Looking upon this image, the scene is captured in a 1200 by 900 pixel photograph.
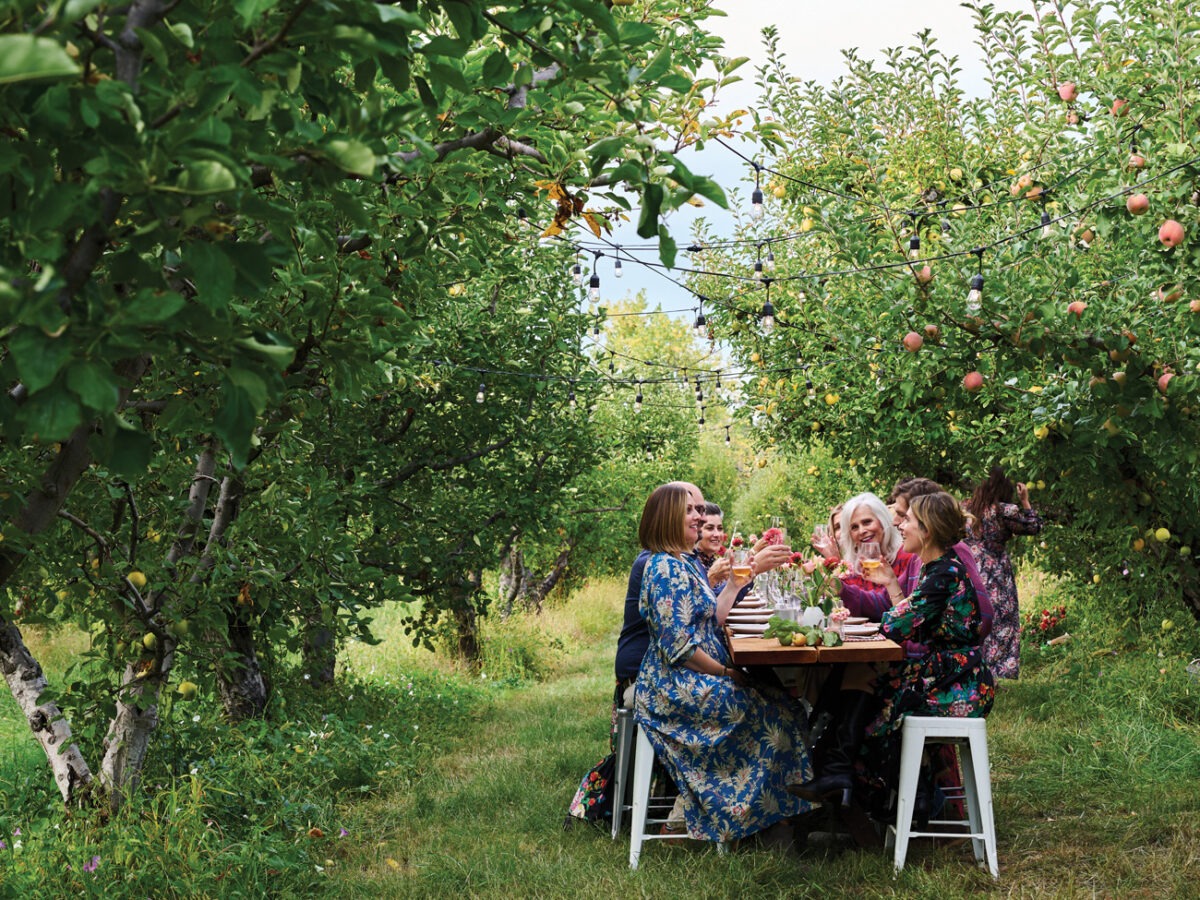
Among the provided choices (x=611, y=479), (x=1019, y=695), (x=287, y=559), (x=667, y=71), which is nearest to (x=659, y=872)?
(x=287, y=559)

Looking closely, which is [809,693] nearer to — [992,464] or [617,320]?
[992,464]

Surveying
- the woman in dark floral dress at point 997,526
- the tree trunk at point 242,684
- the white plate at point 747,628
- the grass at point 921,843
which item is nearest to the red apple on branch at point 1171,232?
the white plate at point 747,628

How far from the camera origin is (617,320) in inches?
1325

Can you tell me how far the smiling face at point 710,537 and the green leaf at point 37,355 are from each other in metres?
4.89

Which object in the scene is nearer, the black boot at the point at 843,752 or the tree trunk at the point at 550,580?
the black boot at the point at 843,752

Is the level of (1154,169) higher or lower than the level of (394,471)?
higher

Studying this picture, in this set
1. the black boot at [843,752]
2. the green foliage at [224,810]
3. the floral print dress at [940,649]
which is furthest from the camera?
the black boot at [843,752]

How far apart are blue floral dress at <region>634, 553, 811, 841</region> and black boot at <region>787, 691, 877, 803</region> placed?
86 mm

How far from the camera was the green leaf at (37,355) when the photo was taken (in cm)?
122

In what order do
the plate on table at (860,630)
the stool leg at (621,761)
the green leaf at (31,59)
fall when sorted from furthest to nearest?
the stool leg at (621,761)
the plate on table at (860,630)
the green leaf at (31,59)

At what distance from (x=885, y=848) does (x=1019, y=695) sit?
361cm

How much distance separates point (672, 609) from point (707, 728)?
0.48 meters

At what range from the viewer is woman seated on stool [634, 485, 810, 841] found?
13.9 feet

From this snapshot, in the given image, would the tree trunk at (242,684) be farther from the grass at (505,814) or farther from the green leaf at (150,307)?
the green leaf at (150,307)
